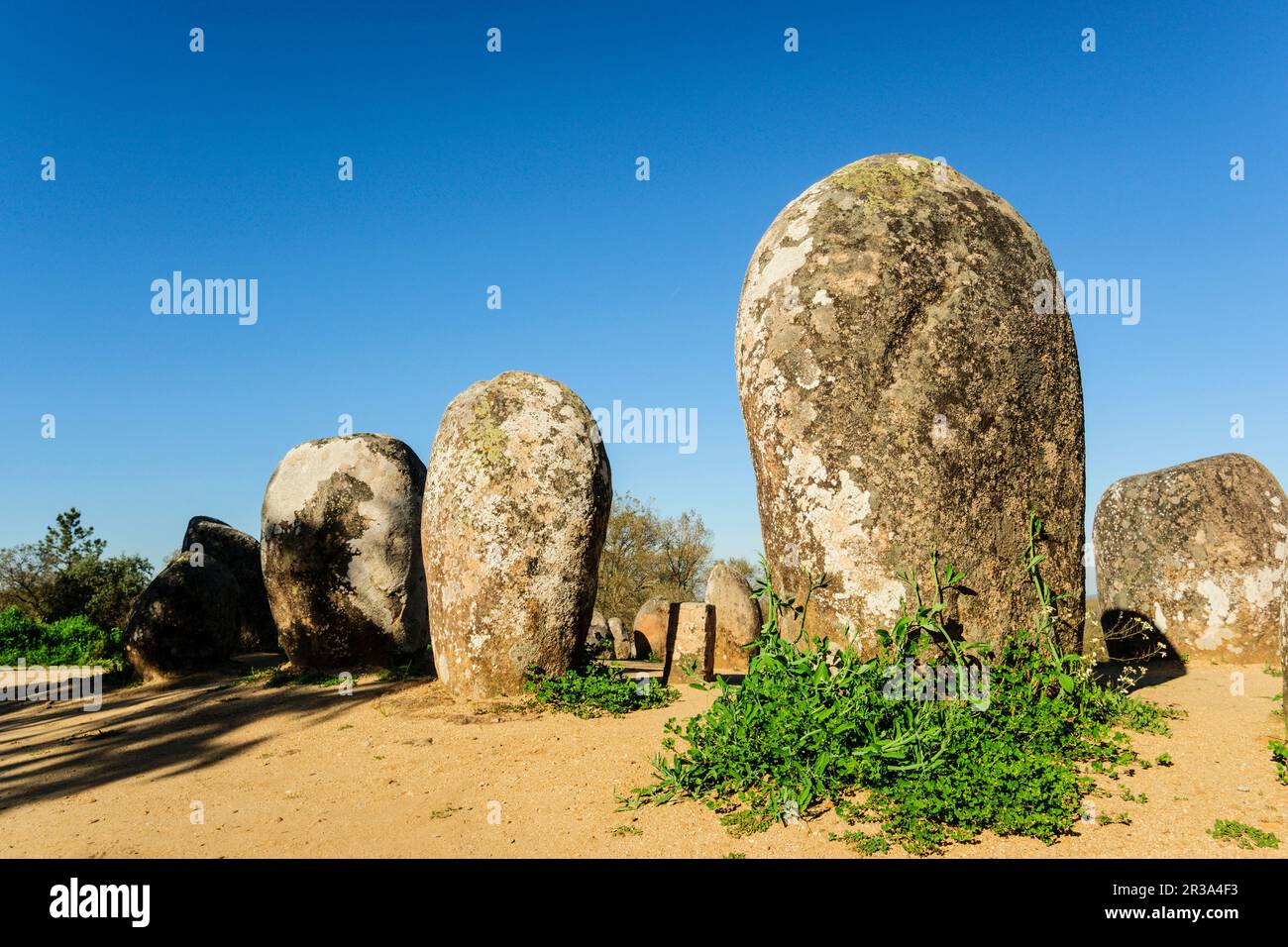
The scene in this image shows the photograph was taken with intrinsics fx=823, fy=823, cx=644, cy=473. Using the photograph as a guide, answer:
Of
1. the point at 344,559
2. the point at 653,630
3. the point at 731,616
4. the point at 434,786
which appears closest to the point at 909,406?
the point at 434,786

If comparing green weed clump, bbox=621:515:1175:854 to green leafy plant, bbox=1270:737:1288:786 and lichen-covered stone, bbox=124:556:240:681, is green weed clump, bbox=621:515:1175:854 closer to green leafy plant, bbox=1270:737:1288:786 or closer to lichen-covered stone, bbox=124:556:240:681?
green leafy plant, bbox=1270:737:1288:786

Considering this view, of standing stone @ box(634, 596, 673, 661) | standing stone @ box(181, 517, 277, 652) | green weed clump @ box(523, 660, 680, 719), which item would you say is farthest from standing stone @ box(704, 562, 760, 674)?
standing stone @ box(181, 517, 277, 652)

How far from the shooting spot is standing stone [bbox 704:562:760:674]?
13055 mm

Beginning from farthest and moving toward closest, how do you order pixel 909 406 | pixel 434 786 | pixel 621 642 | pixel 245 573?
1. pixel 621 642
2. pixel 245 573
3. pixel 434 786
4. pixel 909 406

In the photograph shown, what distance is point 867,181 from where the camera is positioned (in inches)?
240

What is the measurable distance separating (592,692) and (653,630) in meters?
6.72

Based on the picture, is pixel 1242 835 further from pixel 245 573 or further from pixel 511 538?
pixel 245 573

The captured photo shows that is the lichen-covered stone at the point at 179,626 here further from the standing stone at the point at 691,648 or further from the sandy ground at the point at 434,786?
the standing stone at the point at 691,648

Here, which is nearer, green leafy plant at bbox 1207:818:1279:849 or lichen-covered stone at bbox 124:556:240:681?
green leafy plant at bbox 1207:818:1279:849

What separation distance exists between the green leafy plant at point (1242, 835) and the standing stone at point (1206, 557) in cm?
726

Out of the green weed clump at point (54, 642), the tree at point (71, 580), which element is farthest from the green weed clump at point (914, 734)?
the tree at point (71, 580)

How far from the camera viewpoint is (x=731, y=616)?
13625 mm

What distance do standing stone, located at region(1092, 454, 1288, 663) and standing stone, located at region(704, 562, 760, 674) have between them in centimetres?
521
